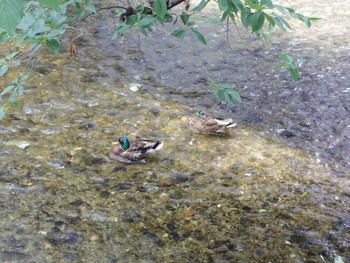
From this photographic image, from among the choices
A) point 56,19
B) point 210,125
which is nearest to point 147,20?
point 56,19

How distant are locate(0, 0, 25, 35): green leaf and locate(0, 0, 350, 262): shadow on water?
7.67 ft

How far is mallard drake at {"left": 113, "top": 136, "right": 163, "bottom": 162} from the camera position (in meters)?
4.71

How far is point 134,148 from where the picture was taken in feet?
15.5

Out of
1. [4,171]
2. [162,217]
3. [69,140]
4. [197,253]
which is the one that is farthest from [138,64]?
[197,253]

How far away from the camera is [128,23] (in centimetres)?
335

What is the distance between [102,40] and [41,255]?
176 inches

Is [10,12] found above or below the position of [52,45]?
above

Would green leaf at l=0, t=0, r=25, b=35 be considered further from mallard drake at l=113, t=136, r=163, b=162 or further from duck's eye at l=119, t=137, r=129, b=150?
duck's eye at l=119, t=137, r=129, b=150

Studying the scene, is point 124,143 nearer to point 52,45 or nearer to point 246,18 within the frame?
point 52,45

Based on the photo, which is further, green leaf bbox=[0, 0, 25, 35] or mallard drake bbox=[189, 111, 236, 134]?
mallard drake bbox=[189, 111, 236, 134]

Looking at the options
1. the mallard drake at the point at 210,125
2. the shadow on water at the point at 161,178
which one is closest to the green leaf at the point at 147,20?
the shadow on water at the point at 161,178

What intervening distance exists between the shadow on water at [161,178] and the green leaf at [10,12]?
234 centimetres

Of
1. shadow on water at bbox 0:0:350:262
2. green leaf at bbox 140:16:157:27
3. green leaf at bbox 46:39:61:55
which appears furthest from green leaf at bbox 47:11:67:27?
shadow on water at bbox 0:0:350:262

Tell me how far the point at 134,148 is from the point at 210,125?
2.86ft
